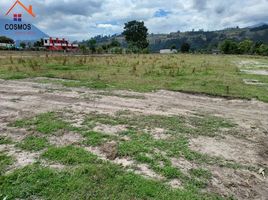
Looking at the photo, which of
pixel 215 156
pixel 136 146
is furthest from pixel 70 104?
pixel 215 156

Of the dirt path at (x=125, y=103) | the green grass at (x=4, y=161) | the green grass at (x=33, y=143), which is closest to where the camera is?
the green grass at (x=4, y=161)

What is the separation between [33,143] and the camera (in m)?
4.12

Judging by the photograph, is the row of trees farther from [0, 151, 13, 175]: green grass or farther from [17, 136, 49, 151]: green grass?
[0, 151, 13, 175]: green grass

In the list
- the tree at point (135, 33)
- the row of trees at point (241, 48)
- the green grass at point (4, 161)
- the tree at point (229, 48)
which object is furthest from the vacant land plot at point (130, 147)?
the tree at point (229, 48)

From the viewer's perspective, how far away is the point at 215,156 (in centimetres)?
391

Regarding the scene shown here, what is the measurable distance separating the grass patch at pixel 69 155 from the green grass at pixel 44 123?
88 centimetres

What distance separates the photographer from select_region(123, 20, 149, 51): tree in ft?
198

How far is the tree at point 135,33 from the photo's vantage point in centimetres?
6022

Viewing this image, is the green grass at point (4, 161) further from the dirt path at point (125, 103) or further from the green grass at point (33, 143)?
the dirt path at point (125, 103)

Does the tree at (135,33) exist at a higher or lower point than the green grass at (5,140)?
higher

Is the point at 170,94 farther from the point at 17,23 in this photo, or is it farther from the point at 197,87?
the point at 17,23

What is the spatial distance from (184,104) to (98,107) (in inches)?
98.3

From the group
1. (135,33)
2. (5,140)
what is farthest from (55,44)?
(5,140)

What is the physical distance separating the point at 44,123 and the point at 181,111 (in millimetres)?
3350
